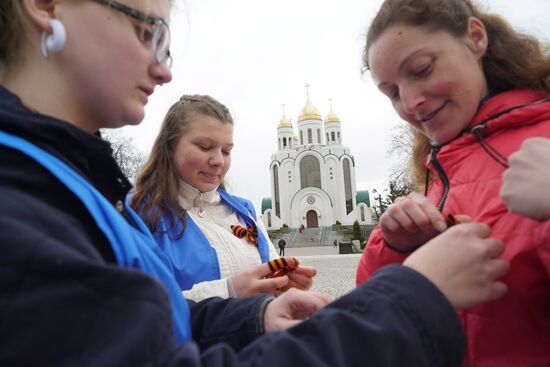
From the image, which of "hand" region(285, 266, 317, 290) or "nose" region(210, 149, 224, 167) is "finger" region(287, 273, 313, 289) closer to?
"hand" region(285, 266, 317, 290)

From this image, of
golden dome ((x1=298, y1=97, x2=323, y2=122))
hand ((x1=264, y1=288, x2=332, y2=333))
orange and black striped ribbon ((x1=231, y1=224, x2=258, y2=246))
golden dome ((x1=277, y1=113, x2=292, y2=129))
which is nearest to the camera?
hand ((x1=264, y1=288, x2=332, y2=333))

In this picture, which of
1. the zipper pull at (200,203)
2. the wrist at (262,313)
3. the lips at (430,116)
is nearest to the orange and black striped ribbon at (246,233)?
the zipper pull at (200,203)

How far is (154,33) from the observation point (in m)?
1.00

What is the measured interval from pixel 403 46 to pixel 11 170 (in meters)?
1.21

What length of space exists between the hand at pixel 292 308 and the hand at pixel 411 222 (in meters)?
0.32

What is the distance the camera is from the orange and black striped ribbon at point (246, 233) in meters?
2.19

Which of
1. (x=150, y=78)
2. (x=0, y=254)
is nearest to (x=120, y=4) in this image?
(x=150, y=78)

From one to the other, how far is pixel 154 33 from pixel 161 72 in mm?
102

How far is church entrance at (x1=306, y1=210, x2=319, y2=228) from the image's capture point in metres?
45.2

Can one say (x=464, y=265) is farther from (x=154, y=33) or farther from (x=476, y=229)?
(x=154, y=33)

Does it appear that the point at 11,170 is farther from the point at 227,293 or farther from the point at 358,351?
the point at 227,293

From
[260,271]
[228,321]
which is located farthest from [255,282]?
[228,321]

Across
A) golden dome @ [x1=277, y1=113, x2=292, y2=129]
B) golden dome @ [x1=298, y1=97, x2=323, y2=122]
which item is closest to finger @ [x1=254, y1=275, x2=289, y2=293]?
golden dome @ [x1=298, y1=97, x2=323, y2=122]

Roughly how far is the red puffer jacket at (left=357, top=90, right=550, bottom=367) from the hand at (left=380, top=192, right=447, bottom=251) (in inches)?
3.9
